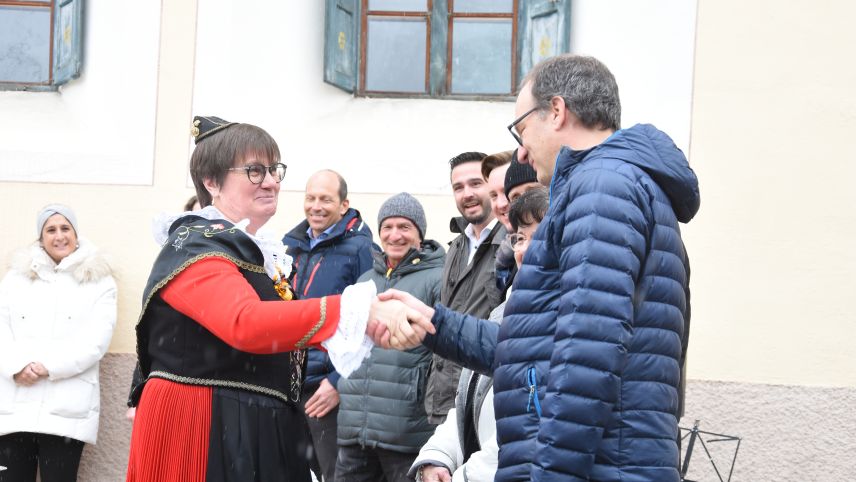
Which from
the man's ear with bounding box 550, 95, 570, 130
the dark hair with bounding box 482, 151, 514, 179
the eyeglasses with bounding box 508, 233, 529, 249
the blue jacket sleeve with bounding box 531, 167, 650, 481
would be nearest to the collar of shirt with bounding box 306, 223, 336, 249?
the dark hair with bounding box 482, 151, 514, 179

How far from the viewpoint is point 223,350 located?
3840mm

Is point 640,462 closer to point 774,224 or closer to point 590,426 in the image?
point 590,426

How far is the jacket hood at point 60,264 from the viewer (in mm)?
7695

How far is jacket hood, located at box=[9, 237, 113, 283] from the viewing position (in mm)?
7695

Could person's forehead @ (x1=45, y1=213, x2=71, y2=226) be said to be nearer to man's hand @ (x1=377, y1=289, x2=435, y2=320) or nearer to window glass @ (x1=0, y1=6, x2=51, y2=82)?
window glass @ (x1=0, y1=6, x2=51, y2=82)

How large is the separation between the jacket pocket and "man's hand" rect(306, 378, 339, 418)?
6.10 feet

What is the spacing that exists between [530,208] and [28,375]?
4.29 meters

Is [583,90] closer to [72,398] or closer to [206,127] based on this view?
[206,127]

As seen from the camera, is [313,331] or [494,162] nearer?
[313,331]

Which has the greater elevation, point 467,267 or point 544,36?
point 544,36

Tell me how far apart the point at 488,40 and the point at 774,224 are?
2.34m

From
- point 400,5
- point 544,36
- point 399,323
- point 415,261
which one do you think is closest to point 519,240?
→ point 399,323

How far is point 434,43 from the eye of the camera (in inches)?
336

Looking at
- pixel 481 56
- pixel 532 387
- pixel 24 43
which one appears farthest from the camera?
pixel 24 43
